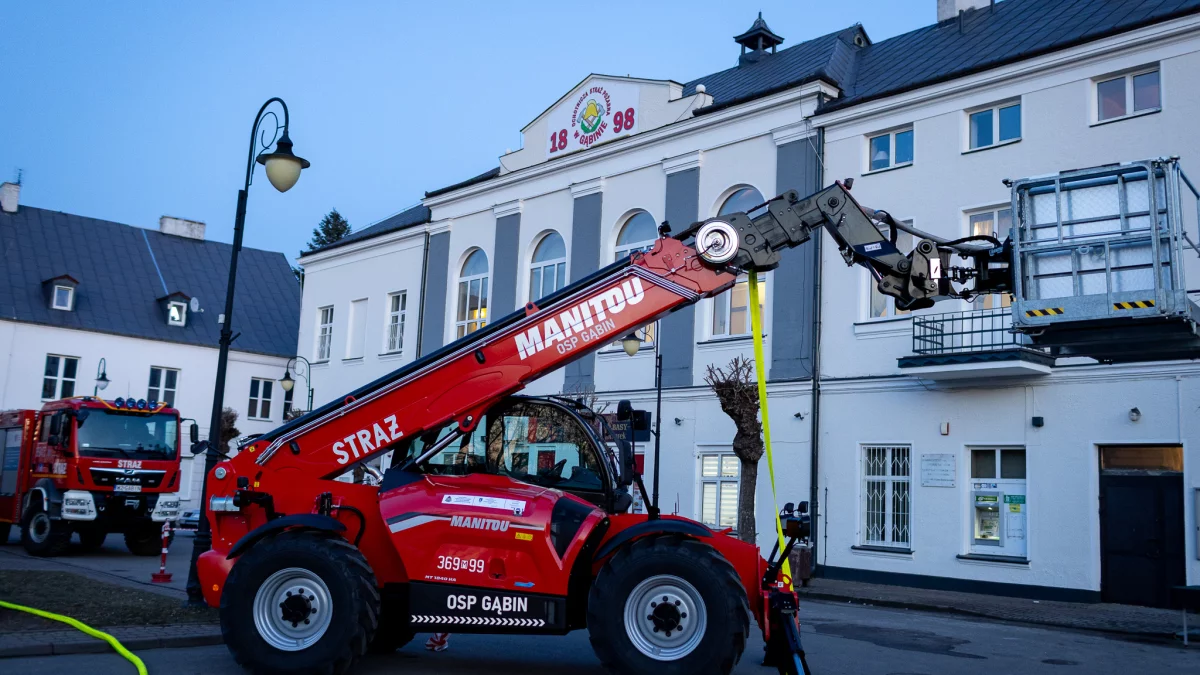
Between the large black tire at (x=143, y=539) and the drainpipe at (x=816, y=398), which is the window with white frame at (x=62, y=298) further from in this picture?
the drainpipe at (x=816, y=398)

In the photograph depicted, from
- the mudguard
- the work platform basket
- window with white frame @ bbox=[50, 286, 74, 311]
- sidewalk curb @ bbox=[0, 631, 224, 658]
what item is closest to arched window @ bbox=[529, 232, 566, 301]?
sidewalk curb @ bbox=[0, 631, 224, 658]

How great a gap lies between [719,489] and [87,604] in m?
15.4

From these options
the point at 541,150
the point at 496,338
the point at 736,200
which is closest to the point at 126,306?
the point at 541,150

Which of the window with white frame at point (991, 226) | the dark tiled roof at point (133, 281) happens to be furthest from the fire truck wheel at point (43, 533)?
the dark tiled roof at point (133, 281)

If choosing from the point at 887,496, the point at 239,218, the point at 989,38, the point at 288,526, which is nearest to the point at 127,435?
the point at 239,218

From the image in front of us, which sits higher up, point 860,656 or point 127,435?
point 127,435

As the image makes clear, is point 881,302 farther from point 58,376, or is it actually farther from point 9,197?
point 9,197

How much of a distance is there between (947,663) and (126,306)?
44085mm

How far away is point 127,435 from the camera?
21562 mm

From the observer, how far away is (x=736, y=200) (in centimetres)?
2531

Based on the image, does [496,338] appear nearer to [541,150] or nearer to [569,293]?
[569,293]

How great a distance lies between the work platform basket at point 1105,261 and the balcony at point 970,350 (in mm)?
10321

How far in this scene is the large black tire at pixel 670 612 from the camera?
7867 mm

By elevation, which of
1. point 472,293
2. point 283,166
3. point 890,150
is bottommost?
point 283,166
